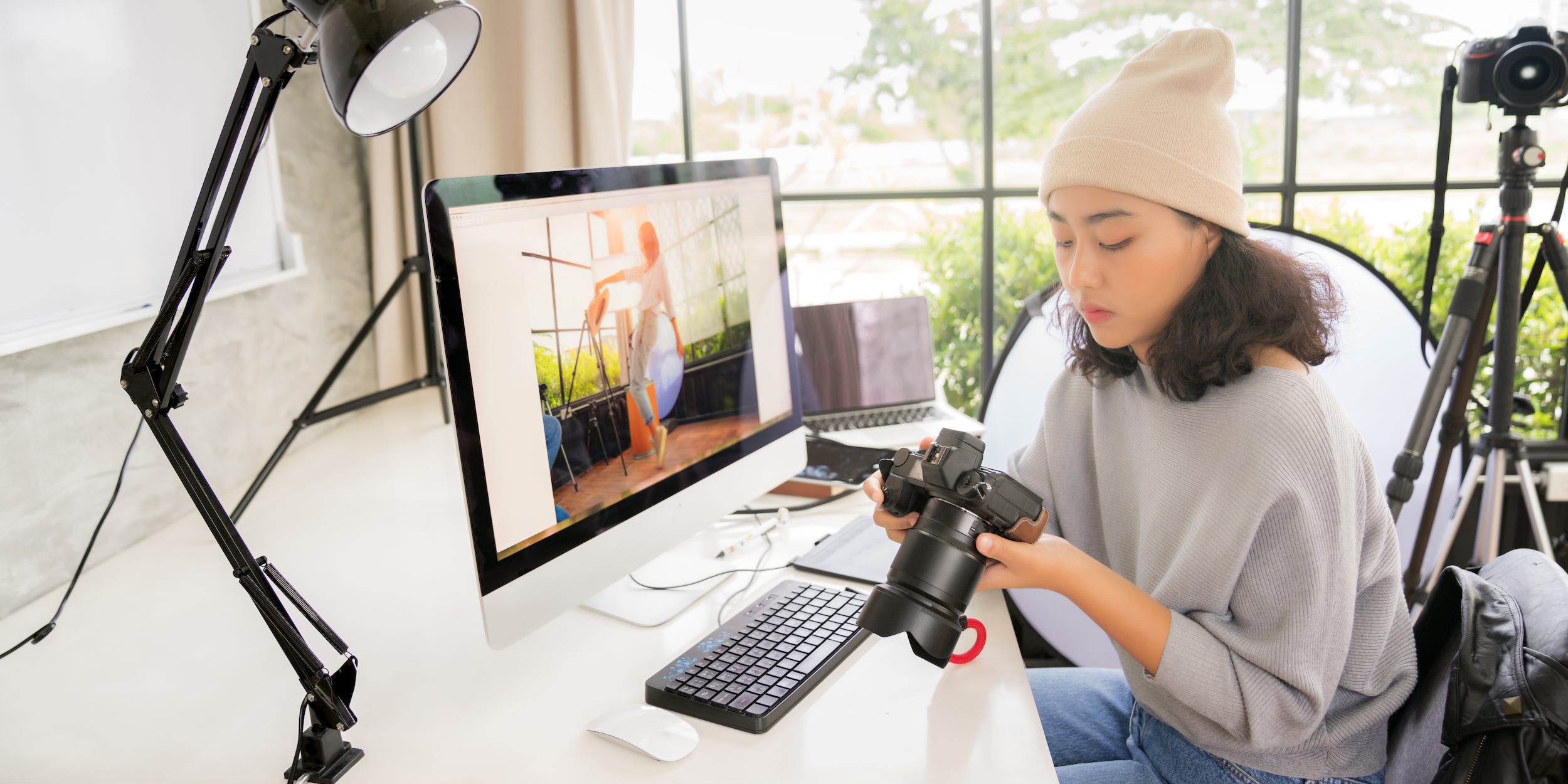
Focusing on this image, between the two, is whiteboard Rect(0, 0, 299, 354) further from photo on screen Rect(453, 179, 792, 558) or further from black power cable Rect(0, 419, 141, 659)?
photo on screen Rect(453, 179, 792, 558)

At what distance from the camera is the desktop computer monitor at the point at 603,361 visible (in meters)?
0.84

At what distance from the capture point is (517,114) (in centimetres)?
218

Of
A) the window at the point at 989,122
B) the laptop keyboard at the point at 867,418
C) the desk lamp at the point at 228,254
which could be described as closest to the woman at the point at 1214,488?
the desk lamp at the point at 228,254

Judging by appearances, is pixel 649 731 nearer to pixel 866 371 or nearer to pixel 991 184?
pixel 866 371

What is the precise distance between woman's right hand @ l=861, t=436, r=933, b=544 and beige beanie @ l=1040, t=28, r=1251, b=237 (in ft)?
1.04

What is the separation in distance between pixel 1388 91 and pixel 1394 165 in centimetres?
19

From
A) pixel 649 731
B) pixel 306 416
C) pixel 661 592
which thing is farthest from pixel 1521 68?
pixel 306 416

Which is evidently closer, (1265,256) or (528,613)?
(528,613)

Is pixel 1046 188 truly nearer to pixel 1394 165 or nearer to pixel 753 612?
pixel 753 612

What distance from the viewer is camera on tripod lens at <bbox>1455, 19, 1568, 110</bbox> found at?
158 centimetres

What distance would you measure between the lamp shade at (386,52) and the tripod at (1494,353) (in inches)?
62.6

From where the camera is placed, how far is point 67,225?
1217mm

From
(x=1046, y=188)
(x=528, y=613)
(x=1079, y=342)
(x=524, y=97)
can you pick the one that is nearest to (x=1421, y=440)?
(x=1079, y=342)

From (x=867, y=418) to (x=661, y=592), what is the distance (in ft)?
2.37
